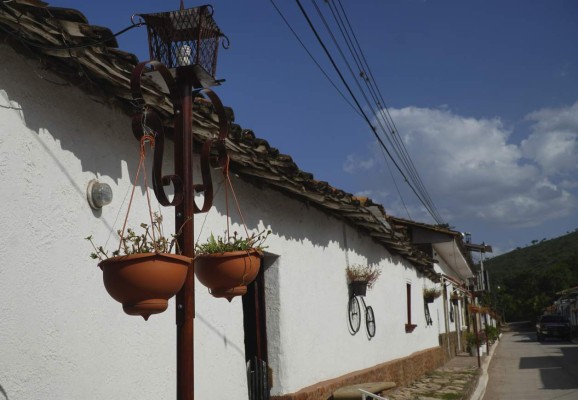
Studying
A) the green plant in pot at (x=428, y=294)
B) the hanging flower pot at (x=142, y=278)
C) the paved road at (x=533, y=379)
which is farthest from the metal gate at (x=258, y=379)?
the green plant in pot at (x=428, y=294)

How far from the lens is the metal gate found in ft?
19.9

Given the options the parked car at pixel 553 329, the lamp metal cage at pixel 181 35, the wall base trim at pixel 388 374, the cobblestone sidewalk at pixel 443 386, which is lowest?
the parked car at pixel 553 329

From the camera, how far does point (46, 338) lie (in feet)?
10.7

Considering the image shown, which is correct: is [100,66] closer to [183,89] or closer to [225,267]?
[183,89]

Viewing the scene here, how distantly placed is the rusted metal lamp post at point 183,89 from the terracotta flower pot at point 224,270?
0.21 m

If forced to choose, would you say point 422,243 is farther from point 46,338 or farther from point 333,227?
point 46,338

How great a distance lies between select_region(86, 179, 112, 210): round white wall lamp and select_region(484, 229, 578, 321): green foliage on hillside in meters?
73.3

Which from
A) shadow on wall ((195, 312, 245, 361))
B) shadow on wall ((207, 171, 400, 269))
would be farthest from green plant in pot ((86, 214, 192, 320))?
shadow on wall ((207, 171, 400, 269))

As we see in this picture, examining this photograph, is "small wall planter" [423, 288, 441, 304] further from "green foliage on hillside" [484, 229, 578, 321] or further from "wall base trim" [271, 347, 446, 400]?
"green foliage on hillside" [484, 229, 578, 321]

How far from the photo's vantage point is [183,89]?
302 cm

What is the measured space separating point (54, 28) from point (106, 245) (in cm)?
140

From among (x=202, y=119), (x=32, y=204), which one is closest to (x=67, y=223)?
(x=32, y=204)

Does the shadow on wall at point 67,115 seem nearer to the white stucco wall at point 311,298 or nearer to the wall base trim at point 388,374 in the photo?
the white stucco wall at point 311,298

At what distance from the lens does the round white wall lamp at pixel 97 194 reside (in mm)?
3773
